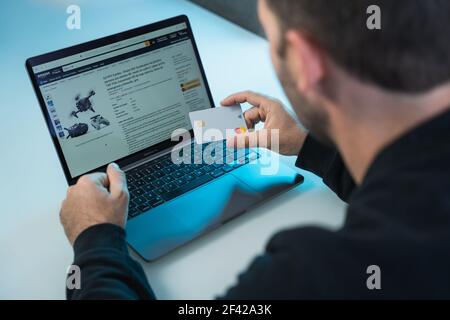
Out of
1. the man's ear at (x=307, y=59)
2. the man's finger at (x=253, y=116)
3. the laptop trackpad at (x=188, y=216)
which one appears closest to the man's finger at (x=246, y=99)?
the man's finger at (x=253, y=116)

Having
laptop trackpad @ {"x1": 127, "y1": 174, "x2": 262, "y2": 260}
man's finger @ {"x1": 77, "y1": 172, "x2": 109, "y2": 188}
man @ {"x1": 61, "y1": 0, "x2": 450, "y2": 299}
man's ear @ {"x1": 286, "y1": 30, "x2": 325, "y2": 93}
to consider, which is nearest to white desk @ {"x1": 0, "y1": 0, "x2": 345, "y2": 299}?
laptop trackpad @ {"x1": 127, "y1": 174, "x2": 262, "y2": 260}

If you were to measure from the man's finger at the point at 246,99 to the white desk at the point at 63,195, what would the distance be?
0.65 ft

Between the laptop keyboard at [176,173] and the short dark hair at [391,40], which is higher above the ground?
the short dark hair at [391,40]

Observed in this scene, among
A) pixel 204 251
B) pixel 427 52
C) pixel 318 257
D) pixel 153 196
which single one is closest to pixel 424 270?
pixel 318 257

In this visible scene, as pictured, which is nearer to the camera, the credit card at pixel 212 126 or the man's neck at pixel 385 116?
the man's neck at pixel 385 116

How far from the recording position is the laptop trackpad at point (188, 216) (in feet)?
2.82

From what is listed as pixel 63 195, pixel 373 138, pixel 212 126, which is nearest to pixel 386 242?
pixel 373 138

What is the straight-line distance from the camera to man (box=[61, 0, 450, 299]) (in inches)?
20.3

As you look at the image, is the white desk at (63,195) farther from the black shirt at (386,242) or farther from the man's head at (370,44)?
the man's head at (370,44)

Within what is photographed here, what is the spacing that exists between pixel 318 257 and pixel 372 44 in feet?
0.76

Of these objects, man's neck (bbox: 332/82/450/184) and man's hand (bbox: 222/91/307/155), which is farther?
man's hand (bbox: 222/91/307/155)

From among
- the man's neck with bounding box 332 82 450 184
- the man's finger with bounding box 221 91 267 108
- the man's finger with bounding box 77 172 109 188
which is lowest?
the man's finger with bounding box 77 172 109 188

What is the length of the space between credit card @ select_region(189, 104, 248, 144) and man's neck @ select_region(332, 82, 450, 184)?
1.46ft

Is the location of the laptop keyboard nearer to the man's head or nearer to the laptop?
the laptop
